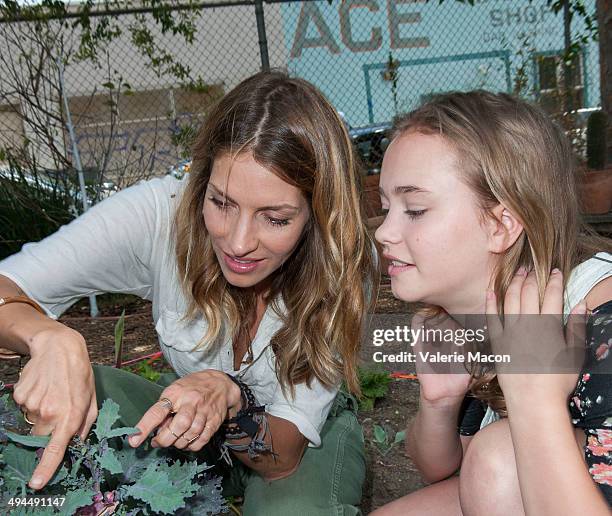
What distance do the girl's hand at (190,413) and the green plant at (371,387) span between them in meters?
1.17

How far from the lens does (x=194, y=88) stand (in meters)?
5.89

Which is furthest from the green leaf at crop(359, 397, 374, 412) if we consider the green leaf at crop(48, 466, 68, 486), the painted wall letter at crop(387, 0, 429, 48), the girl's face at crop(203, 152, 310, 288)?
the painted wall letter at crop(387, 0, 429, 48)

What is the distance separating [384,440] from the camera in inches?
90.6

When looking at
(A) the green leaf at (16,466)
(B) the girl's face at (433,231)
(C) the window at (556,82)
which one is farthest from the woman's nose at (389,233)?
(C) the window at (556,82)

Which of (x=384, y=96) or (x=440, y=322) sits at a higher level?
(x=384, y=96)

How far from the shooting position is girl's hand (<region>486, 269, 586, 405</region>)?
1.11 m

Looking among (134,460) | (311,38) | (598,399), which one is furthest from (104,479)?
(311,38)

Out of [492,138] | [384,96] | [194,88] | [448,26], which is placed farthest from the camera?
[448,26]

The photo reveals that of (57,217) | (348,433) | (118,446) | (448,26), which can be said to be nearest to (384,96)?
(448,26)

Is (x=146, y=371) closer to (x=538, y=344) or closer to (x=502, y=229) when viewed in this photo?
(x=502, y=229)

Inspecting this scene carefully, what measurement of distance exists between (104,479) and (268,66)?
13.5ft

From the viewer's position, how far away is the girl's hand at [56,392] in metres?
1.02

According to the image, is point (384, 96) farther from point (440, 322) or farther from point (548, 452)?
point (548, 452)

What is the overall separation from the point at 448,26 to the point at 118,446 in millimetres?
7579
